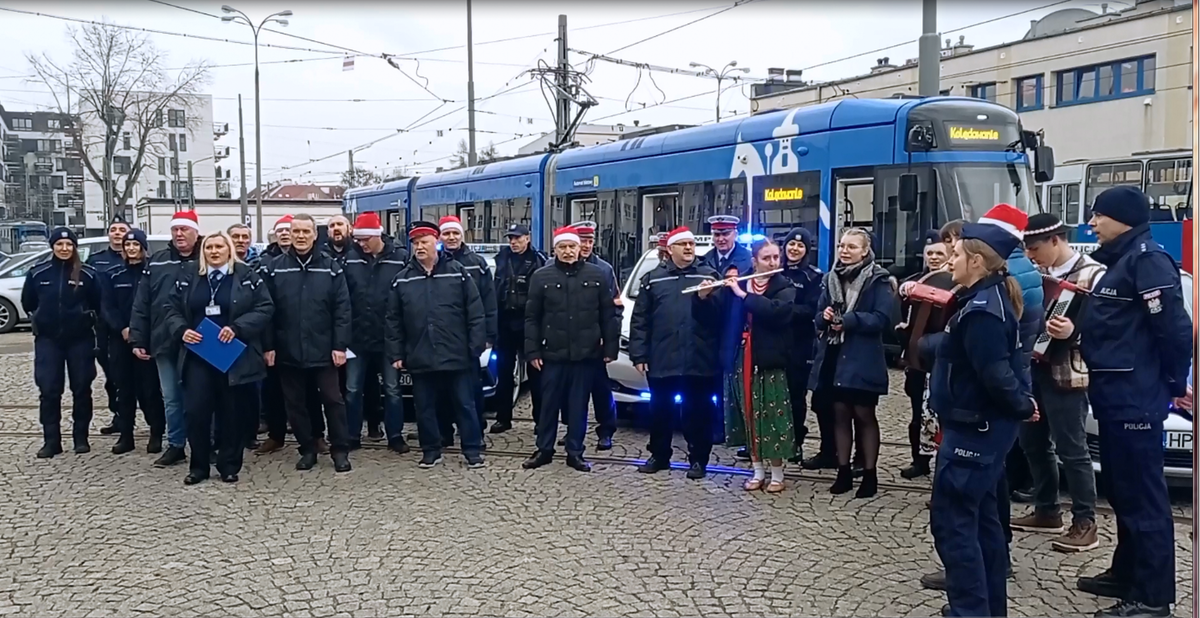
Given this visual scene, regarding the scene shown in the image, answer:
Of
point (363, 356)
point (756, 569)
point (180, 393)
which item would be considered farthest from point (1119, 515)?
point (180, 393)

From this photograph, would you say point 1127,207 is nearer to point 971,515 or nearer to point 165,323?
point 971,515

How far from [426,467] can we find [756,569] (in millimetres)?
3083

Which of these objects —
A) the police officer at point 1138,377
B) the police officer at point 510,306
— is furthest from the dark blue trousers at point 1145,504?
the police officer at point 510,306

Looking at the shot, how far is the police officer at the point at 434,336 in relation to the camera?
7527 millimetres

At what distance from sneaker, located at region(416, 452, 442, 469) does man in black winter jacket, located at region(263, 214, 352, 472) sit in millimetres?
542

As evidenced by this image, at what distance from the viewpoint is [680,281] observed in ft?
23.6

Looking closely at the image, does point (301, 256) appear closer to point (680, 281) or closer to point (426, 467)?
point (426, 467)

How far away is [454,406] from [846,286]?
3.05 m

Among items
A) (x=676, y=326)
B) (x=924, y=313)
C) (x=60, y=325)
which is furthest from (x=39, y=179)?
(x=924, y=313)

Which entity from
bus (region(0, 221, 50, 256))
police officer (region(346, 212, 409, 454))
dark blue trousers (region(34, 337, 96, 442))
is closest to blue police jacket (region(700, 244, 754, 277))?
police officer (region(346, 212, 409, 454))

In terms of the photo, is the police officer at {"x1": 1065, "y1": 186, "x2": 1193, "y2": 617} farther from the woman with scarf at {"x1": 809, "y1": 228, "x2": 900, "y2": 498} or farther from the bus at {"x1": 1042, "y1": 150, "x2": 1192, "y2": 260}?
the bus at {"x1": 1042, "y1": 150, "x2": 1192, "y2": 260}

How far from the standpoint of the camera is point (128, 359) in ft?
26.8

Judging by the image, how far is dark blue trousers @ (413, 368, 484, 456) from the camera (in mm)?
7605

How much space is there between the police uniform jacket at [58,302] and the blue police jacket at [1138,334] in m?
7.07
